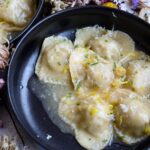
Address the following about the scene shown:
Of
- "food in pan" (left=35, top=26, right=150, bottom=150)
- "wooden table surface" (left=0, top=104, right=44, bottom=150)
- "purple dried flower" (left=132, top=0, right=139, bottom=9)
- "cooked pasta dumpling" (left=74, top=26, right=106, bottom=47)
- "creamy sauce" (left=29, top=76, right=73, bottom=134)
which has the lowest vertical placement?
"wooden table surface" (left=0, top=104, right=44, bottom=150)

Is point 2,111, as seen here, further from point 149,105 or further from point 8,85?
point 149,105

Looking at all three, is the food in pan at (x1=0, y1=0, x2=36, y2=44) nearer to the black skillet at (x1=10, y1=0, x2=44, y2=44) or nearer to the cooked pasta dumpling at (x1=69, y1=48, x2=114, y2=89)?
the black skillet at (x1=10, y1=0, x2=44, y2=44)

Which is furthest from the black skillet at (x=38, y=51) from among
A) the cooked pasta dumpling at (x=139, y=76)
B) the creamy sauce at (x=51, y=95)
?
the cooked pasta dumpling at (x=139, y=76)

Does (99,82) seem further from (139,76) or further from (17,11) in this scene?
(17,11)

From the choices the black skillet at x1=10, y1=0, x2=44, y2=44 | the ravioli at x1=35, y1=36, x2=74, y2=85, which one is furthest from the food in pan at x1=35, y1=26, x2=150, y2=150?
the black skillet at x1=10, y1=0, x2=44, y2=44

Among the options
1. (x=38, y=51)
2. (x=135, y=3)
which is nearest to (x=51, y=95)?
(x=38, y=51)

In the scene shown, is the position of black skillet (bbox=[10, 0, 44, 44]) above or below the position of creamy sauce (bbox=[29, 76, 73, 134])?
above

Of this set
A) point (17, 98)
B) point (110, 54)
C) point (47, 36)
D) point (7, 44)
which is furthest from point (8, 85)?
point (110, 54)
